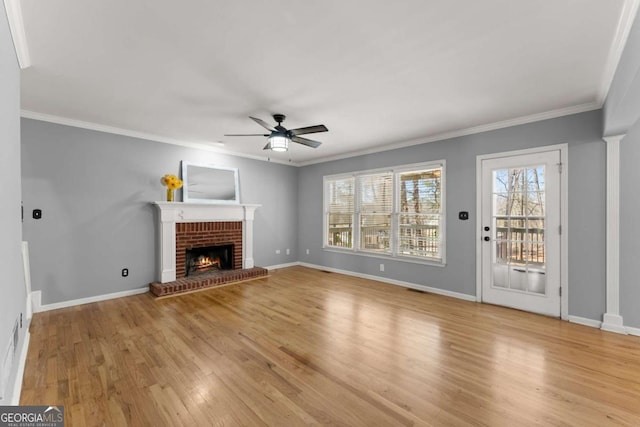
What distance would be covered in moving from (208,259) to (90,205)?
2167 millimetres

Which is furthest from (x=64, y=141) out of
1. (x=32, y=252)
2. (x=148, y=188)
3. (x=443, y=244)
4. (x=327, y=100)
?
(x=443, y=244)

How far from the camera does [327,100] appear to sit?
3.21 m

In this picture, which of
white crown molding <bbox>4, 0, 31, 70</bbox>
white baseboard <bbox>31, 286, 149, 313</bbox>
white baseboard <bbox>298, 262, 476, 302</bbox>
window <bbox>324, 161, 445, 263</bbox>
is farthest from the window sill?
white crown molding <bbox>4, 0, 31, 70</bbox>

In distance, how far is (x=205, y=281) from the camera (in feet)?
15.7

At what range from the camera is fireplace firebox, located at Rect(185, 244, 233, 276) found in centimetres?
529

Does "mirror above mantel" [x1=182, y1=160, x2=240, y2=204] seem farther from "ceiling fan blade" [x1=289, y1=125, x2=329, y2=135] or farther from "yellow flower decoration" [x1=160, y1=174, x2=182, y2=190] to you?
"ceiling fan blade" [x1=289, y1=125, x2=329, y2=135]

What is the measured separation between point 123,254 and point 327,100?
4.00 meters

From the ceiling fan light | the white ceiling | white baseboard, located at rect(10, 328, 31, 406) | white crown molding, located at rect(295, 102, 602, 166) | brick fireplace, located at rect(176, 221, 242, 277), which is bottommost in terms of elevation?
white baseboard, located at rect(10, 328, 31, 406)

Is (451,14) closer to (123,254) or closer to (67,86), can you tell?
(67,86)

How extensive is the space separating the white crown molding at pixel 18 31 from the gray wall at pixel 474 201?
484 cm

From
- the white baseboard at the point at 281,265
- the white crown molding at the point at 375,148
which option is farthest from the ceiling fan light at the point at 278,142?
the white baseboard at the point at 281,265

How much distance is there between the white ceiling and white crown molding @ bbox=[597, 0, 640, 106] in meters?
0.01
